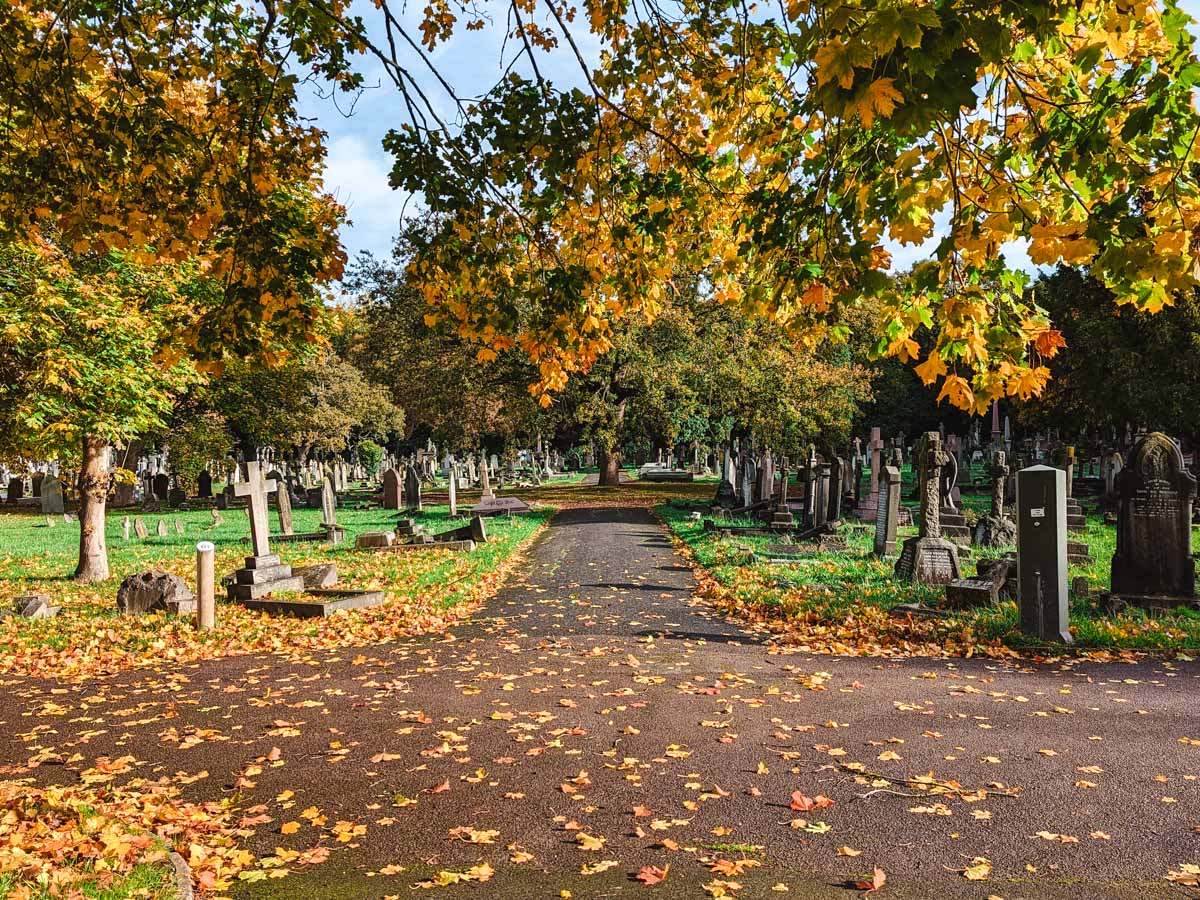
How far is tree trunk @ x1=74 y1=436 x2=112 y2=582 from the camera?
1460cm

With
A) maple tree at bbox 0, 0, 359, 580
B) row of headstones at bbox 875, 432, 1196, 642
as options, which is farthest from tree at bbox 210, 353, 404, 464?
row of headstones at bbox 875, 432, 1196, 642

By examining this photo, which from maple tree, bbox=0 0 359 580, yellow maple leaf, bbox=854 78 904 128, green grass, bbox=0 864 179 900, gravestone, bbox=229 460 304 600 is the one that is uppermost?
maple tree, bbox=0 0 359 580

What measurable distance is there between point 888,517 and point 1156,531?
5555 millimetres

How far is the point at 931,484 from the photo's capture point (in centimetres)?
1320

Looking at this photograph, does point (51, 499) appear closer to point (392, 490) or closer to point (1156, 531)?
point (392, 490)

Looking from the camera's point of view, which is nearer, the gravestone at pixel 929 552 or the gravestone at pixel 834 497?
the gravestone at pixel 929 552

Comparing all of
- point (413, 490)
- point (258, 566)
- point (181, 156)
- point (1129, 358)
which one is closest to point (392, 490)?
point (413, 490)

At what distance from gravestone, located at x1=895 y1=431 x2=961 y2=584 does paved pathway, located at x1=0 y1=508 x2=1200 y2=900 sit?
4.27 meters

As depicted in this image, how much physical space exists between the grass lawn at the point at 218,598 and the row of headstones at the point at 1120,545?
22.4 ft

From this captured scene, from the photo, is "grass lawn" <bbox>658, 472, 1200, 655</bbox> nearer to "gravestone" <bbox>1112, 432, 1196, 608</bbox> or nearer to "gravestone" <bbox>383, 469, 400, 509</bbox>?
"gravestone" <bbox>1112, 432, 1196, 608</bbox>

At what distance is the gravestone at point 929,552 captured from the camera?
12023 mm

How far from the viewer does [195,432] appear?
22.2 m

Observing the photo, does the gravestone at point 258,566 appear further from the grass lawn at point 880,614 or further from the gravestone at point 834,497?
the gravestone at point 834,497

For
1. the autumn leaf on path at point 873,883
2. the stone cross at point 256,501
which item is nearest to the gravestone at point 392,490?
the stone cross at point 256,501
